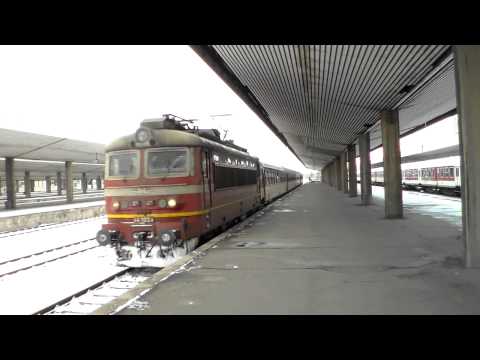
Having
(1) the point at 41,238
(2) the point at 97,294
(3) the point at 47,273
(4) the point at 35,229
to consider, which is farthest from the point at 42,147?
(2) the point at 97,294

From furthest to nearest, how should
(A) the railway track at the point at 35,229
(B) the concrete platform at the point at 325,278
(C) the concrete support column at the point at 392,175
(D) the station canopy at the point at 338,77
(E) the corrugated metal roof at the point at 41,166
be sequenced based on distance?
(E) the corrugated metal roof at the point at 41,166
(A) the railway track at the point at 35,229
(C) the concrete support column at the point at 392,175
(D) the station canopy at the point at 338,77
(B) the concrete platform at the point at 325,278

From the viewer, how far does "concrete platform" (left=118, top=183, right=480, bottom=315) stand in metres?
5.18

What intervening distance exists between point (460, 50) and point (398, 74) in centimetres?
504

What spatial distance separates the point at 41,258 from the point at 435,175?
1180 inches

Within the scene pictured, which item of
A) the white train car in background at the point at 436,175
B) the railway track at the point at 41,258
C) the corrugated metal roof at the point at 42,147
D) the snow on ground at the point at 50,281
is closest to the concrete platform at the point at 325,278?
the snow on ground at the point at 50,281

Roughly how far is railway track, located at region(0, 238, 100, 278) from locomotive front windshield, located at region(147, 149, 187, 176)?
15.6 ft

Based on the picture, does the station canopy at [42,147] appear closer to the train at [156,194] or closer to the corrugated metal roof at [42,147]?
the corrugated metal roof at [42,147]

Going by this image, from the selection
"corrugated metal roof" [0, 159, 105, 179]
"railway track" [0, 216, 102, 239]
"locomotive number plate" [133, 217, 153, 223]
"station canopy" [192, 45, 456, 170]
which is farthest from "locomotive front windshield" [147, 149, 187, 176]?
"corrugated metal roof" [0, 159, 105, 179]

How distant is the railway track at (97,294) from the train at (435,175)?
18.4 m

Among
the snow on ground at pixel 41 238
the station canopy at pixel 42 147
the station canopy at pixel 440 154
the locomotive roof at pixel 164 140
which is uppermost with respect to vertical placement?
the station canopy at pixel 42 147

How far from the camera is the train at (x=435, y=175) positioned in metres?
27.9

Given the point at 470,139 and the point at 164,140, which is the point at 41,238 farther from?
the point at 470,139

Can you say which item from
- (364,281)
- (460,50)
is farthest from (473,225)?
(460,50)
